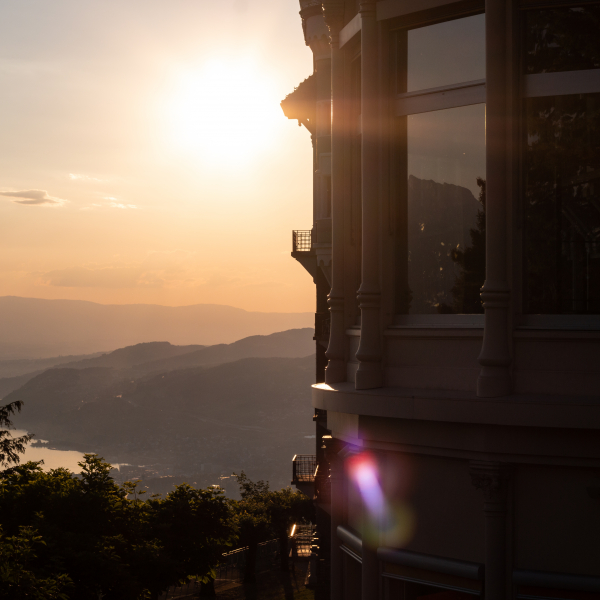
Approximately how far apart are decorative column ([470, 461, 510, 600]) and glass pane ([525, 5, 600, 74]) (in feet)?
12.6

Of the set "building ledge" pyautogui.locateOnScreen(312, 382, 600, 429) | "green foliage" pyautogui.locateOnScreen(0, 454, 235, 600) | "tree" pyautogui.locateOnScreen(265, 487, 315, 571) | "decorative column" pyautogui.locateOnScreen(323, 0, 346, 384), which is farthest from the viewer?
"tree" pyautogui.locateOnScreen(265, 487, 315, 571)

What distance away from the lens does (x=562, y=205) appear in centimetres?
669

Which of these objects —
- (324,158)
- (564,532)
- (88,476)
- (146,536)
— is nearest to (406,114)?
(564,532)

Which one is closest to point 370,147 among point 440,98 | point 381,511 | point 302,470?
point 440,98

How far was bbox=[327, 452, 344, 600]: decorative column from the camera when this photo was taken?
873cm

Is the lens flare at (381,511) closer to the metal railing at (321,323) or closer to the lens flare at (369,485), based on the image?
the lens flare at (369,485)

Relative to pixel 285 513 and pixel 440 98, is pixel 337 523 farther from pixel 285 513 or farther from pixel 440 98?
pixel 285 513

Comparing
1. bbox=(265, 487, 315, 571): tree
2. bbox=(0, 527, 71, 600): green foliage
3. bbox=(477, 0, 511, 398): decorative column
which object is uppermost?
bbox=(477, 0, 511, 398): decorative column

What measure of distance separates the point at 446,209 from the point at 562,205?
46.4 inches

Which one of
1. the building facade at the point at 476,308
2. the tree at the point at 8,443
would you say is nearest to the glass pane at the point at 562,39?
the building facade at the point at 476,308

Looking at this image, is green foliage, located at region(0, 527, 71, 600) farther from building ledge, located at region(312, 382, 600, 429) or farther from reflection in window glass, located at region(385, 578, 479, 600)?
building ledge, located at region(312, 382, 600, 429)

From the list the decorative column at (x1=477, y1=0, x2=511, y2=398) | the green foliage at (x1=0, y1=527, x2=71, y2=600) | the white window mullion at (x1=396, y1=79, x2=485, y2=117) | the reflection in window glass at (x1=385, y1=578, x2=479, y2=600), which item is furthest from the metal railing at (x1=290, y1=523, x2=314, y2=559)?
the decorative column at (x1=477, y1=0, x2=511, y2=398)

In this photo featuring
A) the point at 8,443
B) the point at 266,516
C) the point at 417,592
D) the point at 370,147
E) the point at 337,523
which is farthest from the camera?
the point at 266,516

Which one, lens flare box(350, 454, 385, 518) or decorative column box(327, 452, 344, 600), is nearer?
lens flare box(350, 454, 385, 518)
